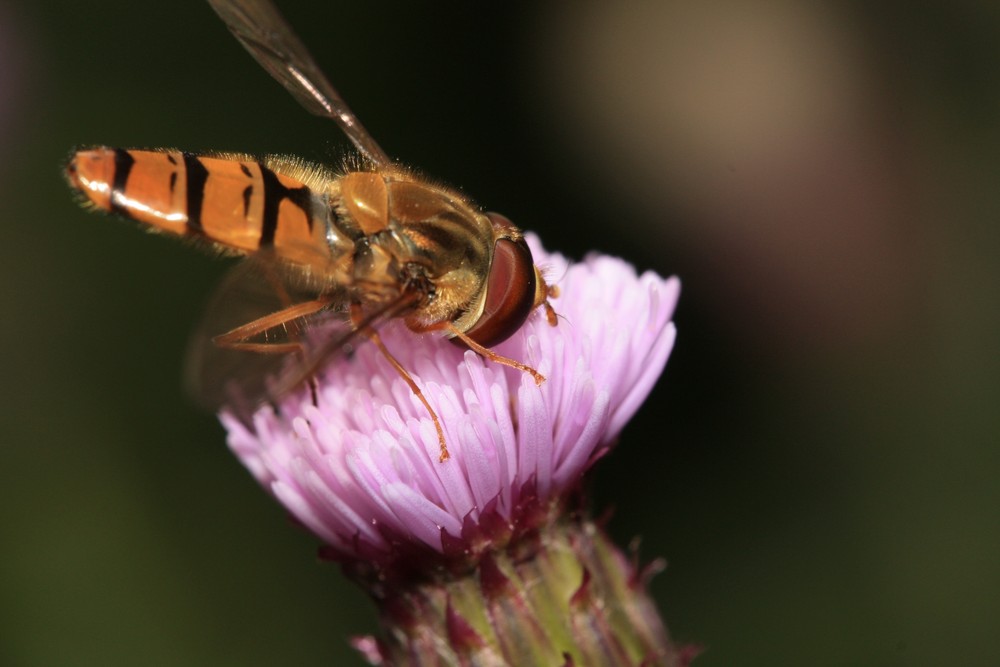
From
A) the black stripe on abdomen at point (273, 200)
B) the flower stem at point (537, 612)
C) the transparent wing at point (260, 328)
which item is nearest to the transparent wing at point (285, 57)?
the black stripe on abdomen at point (273, 200)

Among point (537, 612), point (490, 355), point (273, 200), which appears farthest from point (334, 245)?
point (537, 612)

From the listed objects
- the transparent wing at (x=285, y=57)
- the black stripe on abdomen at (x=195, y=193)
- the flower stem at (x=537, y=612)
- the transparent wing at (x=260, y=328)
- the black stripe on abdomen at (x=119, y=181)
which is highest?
the transparent wing at (x=285, y=57)

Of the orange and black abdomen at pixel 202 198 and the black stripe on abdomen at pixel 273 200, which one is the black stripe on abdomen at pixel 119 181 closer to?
the orange and black abdomen at pixel 202 198

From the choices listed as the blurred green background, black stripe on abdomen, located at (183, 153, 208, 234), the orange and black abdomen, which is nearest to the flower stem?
the orange and black abdomen

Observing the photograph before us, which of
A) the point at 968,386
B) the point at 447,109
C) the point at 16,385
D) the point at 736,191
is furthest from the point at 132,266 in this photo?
the point at 968,386

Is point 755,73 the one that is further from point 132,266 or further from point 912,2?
point 132,266

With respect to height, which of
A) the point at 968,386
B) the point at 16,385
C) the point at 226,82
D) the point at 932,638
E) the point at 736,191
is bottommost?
the point at 932,638
